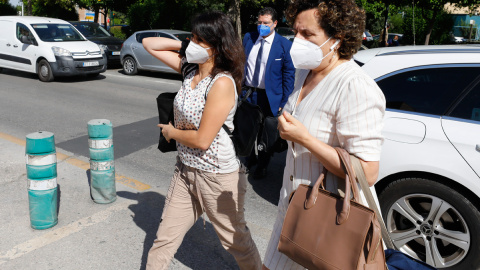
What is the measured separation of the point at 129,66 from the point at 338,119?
13490 mm

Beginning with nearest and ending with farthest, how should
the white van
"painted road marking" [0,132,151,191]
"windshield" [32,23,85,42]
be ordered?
1. "painted road marking" [0,132,151,191]
2. the white van
3. "windshield" [32,23,85,42]

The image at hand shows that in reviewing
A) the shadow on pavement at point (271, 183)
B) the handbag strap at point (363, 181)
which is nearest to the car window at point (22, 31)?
the shadow on pavement at point (271, 183)

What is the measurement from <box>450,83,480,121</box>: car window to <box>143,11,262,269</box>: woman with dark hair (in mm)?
1635

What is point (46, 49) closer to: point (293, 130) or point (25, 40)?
point (25, 40)

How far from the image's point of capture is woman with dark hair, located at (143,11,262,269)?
8.20 ft

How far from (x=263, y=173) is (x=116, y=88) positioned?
728 cm

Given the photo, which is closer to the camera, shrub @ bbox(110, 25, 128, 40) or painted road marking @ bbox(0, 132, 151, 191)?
painted road marking @ bbox(0, 132, 151, 191)

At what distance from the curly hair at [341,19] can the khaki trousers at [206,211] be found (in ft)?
3.62

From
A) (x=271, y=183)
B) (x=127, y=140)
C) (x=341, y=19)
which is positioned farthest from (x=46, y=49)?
(x=341, y=19)

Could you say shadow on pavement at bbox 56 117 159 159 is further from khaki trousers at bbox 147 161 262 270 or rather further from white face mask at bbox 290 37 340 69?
white face mask at bbox 290 37 340 69

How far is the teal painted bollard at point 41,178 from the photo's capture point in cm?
354

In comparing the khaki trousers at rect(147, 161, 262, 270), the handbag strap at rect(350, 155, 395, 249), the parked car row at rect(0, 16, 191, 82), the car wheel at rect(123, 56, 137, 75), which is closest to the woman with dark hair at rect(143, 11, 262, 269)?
the khaki trousers at rect(147, 161, 262, 270)

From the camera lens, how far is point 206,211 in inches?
106

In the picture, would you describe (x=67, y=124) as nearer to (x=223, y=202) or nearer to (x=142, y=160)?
(x=142, y=160)
